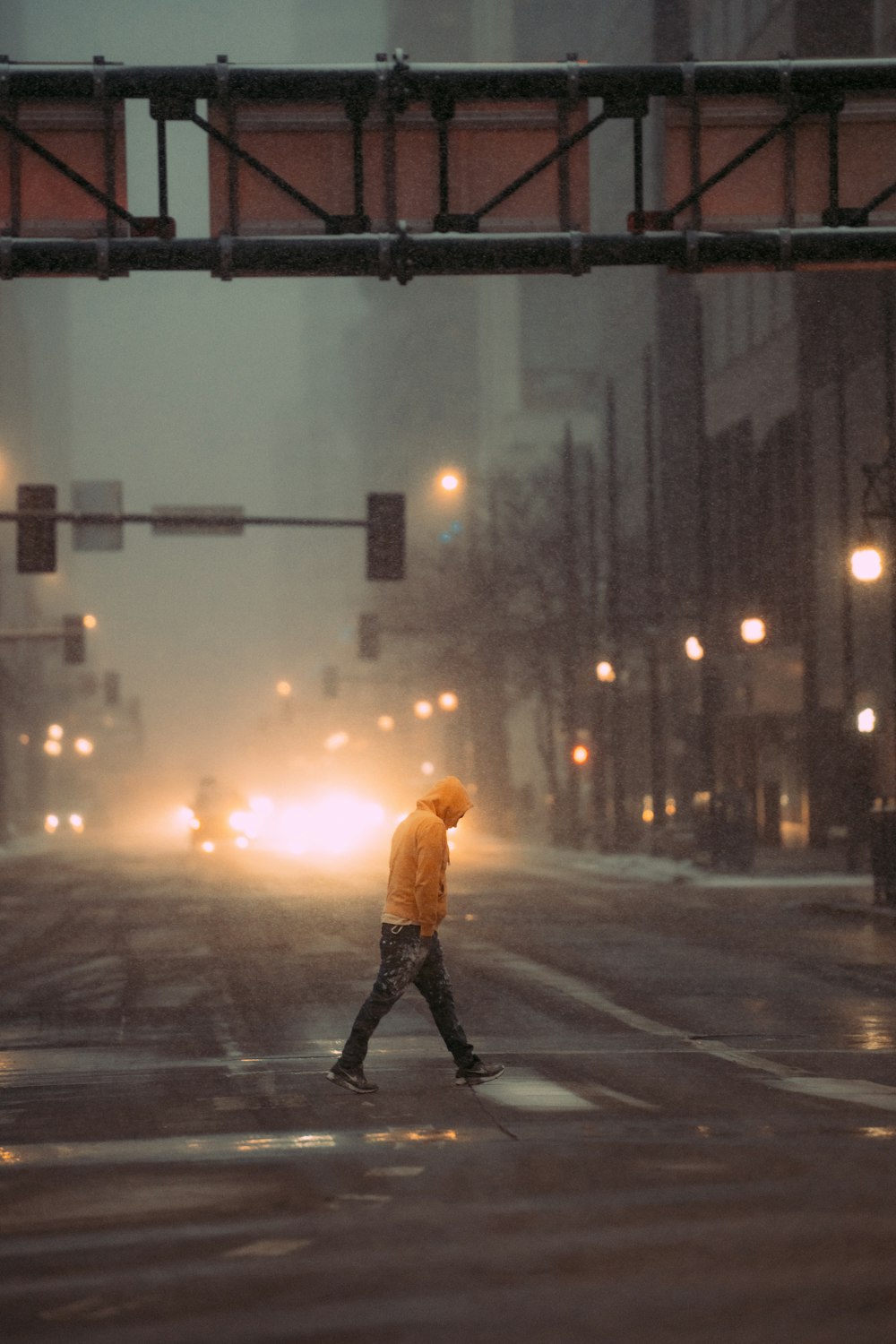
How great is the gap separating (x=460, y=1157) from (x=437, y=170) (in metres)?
10.2

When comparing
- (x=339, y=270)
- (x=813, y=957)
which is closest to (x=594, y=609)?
(x=813, y=957)

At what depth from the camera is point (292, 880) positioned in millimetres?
41625

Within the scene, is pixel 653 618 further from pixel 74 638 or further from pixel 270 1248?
pixel 270 1248

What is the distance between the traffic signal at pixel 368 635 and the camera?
60.8 meters

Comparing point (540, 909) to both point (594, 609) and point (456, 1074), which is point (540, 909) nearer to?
point (456, 1074)

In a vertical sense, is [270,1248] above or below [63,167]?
below

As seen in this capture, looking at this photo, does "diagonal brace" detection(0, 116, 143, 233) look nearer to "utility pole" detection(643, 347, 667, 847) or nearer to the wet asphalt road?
the wet asphalt road

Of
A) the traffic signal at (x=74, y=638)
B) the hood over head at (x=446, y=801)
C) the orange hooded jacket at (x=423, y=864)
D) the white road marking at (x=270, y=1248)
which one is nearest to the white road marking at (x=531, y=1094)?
the orange hooded jacket at (x=423, y=864)

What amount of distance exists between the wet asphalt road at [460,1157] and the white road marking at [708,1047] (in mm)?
58

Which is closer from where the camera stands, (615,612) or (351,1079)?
(351,1079)

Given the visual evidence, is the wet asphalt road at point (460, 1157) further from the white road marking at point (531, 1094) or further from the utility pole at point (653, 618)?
the utility pole at point (653, 618)

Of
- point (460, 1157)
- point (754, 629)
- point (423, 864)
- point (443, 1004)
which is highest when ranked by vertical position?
point (754, 629)

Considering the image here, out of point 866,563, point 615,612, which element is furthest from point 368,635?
point 866,563

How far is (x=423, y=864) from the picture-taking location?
1250 cm
